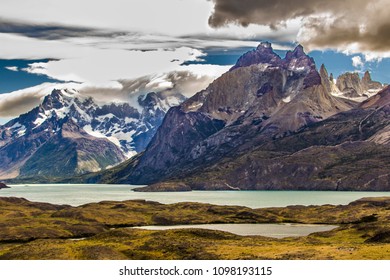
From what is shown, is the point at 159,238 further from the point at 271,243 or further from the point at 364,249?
the point at 364,249
